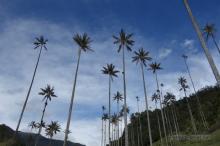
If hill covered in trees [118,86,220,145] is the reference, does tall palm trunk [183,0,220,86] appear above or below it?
below

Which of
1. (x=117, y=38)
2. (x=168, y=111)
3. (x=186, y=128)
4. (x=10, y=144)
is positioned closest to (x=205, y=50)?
(x=117, y=38)

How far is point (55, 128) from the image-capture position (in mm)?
95000

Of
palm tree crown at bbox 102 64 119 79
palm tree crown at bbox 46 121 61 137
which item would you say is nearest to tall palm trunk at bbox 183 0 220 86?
palm tree crown at bbox 102 64 119 79

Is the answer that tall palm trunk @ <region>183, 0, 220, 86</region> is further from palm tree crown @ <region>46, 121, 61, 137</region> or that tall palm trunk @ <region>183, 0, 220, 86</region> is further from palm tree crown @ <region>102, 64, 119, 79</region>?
palm tree crown @ <region>46, 121, 61, 137</region>

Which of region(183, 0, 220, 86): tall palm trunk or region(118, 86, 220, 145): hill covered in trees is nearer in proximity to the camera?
region(183, 0, 220, 86): tall palm trunk

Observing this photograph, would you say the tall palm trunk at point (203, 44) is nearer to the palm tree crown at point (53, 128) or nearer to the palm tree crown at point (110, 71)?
the palm tree crown at point (110, 71)

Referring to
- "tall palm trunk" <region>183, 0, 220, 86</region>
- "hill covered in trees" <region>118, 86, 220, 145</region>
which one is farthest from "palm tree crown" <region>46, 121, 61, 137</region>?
"tall palm trunk" <region>183, 0, 220, 86</region>

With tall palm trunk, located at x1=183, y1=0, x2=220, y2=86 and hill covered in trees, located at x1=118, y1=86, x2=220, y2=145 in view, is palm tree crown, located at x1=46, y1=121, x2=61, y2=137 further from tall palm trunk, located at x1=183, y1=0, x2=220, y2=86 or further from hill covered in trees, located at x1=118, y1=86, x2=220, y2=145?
tall palm trunk, located at x1=183, y1=0, x2=220, y2=86

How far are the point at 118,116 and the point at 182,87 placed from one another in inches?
1412

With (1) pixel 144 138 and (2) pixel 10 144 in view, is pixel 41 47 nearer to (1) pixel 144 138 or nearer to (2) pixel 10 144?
(2) pixel 10 144

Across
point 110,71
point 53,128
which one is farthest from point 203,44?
point 53,128

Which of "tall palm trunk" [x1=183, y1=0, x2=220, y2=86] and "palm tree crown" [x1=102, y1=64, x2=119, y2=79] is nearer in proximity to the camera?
"tall palm trunk" [x1=183, y1=0, x2=220, y2=86]

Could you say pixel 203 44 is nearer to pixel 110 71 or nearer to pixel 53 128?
pixel 110 71

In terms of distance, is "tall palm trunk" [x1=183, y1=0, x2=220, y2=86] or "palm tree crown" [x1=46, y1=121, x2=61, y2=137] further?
"palm tree crown" [x1=46, y1=121, x2=61, y2=137]
